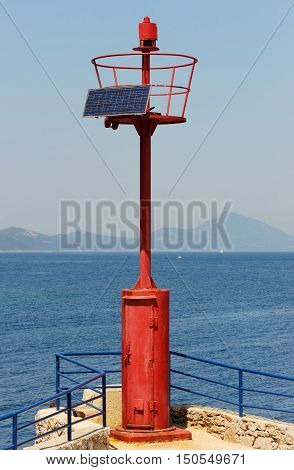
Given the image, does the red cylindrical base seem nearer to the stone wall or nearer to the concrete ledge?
the concrete ledge

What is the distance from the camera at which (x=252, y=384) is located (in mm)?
41781

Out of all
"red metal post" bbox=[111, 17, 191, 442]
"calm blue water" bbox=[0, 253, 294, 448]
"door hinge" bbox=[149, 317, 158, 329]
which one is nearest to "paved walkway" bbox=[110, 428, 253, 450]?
"red metal post" bbox=[111, 17, 191, 442]

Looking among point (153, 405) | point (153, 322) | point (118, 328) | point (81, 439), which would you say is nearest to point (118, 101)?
point (153, 322)

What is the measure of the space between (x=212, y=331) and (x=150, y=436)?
→ 50.2m

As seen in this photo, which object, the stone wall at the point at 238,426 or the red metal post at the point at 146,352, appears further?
the stone wall at the point at 238,426

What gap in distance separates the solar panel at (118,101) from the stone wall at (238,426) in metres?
5.23

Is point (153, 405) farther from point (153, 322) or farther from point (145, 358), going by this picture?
point (153, 322)

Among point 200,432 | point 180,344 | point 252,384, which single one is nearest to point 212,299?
point 180,344

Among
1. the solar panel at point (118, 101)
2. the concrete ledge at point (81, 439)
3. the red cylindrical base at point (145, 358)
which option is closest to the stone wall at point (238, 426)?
the red cylindrical base at point (145, 358)

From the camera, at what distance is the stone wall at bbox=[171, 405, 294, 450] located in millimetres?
13648

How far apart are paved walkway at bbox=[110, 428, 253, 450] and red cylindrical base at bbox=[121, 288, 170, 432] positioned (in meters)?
0.28

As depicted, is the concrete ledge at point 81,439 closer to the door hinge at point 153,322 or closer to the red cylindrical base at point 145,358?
the red cylindrical base at point 145,358

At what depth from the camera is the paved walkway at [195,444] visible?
1311 cm

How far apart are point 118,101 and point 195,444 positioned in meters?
5.42
